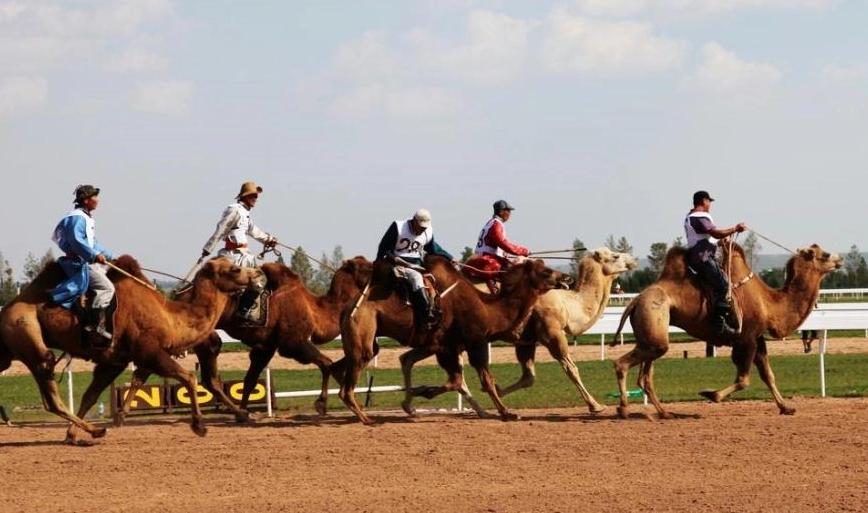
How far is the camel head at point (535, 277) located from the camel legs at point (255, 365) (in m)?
2.97

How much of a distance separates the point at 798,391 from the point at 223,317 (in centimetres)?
876

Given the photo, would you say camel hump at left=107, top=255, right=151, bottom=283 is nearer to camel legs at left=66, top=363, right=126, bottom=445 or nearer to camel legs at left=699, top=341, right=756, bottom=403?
camel legs at left=66, top=363, right=126, bottom=445

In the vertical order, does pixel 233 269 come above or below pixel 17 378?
above

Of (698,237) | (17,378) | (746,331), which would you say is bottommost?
(17,378)

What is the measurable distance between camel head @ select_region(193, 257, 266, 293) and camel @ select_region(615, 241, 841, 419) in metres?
4.43

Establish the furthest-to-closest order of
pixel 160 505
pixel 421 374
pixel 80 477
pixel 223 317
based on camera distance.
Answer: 1. pixel 421 374
2. pixel 223 317
3. pixel 80 477
4. pixel 160 505

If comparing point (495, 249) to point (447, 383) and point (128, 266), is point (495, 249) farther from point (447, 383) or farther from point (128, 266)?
point (128, 266)

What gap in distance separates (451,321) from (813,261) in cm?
473

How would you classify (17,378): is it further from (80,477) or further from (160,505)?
(160,505)

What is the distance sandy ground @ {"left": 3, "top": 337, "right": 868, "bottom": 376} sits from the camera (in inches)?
1195

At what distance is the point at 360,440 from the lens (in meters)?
15.2

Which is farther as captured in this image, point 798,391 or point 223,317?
point 798,391

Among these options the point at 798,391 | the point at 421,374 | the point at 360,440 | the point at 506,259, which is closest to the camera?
the point at 360,440

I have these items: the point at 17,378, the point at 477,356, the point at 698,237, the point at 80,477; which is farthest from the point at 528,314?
the point at 17,378
